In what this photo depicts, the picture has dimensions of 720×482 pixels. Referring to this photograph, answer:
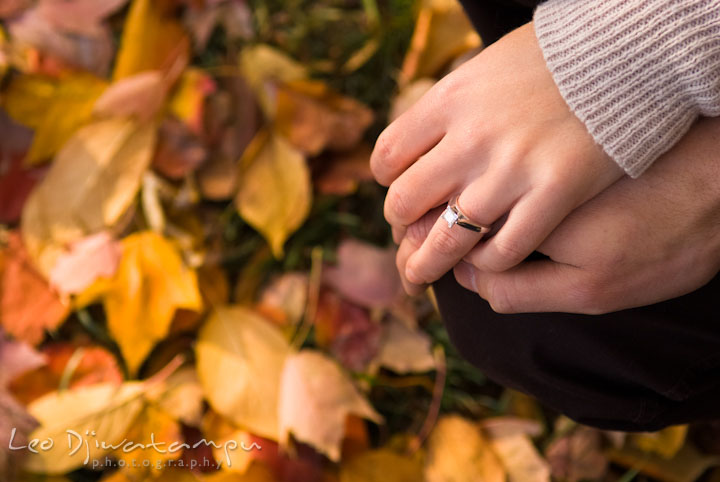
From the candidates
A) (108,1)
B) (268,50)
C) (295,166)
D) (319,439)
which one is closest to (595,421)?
(319,439)

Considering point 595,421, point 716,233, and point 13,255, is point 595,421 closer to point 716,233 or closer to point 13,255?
point 716,233

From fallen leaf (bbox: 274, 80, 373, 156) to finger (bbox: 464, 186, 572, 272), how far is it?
48cm

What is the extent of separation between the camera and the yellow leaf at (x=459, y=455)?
869 millimetres

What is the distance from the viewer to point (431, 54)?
3.25 ft

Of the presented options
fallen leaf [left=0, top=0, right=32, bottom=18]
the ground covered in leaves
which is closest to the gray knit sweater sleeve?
the ground covered in leaves

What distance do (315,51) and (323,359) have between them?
0.56m

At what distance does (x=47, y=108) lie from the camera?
961 mm

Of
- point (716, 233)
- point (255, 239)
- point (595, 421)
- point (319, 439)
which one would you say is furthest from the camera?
point (255, 239)

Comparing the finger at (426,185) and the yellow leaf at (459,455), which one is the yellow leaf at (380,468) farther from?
the finger at (426,185)

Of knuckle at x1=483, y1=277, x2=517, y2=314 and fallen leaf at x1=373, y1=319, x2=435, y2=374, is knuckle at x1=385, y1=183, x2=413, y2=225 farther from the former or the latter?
fallen leaf at x1=373, y1=319, x2=435, y2=374

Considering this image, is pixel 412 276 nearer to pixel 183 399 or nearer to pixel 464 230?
pixel 464 230

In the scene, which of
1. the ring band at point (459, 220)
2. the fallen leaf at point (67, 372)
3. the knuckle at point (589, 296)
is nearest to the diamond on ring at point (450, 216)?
the ring band at point (459, 220)

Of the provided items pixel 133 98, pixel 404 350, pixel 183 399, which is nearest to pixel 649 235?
pixel 404 350

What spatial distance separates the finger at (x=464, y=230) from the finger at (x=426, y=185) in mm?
19
